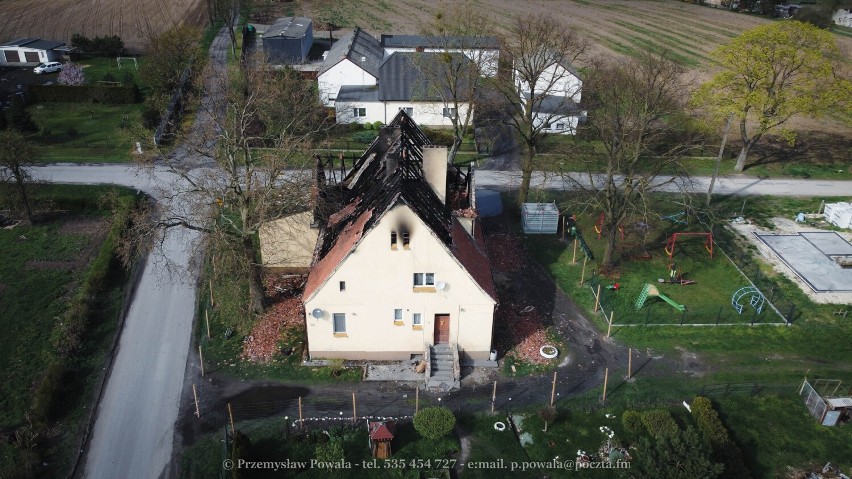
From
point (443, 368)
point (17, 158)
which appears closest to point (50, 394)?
point (443, 368)

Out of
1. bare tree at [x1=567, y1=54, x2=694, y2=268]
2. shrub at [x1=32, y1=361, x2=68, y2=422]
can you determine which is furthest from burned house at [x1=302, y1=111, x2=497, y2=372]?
shrub at [x1=32, y1=361, x2=68, y2=422]

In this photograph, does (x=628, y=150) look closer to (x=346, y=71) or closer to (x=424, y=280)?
(x=424, y=280)

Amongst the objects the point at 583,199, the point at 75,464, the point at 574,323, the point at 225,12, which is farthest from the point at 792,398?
the point at 225,12

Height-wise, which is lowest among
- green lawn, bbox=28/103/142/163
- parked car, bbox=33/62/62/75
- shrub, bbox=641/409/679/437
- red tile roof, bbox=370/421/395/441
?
shrub, bbox=641/409/679/437

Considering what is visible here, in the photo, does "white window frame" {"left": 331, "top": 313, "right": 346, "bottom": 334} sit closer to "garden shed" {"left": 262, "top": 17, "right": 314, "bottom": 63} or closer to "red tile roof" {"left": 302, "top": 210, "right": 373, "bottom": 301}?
"red tile roof" {"left": 302, "top": 210, "right": 373, "bottom": 301}

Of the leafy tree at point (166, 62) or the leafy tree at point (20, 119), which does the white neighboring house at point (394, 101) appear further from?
the leafy tree at point (20, 119)

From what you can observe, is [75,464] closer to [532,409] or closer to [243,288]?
[243,288]
